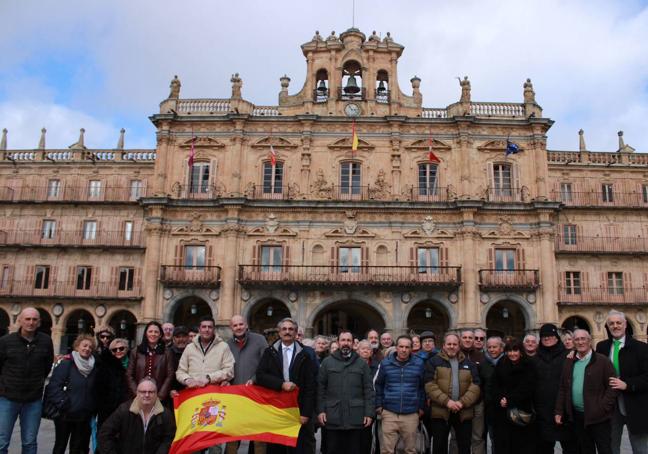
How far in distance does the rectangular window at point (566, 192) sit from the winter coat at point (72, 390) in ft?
104

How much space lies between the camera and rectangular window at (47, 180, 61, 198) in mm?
35531

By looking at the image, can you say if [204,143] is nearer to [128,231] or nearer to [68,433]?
[128,231]

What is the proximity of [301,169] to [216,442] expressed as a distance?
2399cm

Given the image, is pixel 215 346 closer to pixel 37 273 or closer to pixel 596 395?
pixel 596 395

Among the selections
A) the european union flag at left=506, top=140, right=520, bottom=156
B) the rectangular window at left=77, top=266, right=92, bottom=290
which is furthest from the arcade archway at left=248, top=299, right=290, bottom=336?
the european union flag at left=506, top=140, right=520, bottom=156

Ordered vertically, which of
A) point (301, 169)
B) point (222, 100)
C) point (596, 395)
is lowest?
point (596, 395)

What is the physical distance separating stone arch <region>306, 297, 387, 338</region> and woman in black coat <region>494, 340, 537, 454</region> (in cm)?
2051

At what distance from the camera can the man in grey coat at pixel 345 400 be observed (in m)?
8.33

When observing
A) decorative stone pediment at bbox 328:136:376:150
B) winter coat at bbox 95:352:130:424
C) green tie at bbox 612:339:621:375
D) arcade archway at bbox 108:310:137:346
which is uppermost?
decorative stone pediment at bbox 328:136:376:150

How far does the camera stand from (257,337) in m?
9.11

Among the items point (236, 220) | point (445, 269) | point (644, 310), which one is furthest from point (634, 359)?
point (644, 310)

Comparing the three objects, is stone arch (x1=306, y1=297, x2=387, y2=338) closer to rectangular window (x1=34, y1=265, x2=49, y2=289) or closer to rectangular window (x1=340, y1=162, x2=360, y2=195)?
rectangular window (x1=340, y1=162, x2=360, y2=195)

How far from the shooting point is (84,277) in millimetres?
33000

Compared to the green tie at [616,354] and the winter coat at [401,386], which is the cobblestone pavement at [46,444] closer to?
the winter coat at [401,386]
